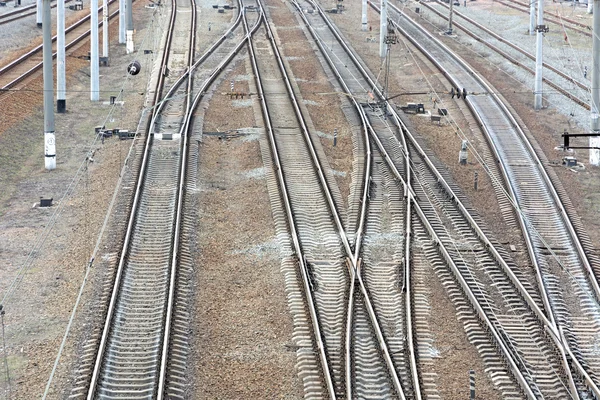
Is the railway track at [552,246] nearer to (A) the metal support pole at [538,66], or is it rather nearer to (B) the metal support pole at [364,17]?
(A) the metal support pole at [538,66]

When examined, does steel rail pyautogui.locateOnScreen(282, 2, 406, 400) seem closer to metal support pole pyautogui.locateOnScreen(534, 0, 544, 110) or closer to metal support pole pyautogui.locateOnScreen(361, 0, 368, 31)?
metal support pole pyautogui.locateOnScreen(534, 0, 544, 110)

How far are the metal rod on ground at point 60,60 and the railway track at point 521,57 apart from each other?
18219mm

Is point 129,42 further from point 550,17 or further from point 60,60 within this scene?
point 550,17

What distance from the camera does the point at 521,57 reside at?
152 feet

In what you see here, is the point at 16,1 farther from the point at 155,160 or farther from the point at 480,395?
the point at 480,395

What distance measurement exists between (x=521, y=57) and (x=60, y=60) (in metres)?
22.4

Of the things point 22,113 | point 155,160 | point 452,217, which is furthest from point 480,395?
point 22,113

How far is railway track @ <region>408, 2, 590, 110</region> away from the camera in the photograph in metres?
38.2

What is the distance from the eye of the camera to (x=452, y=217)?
22.9 m

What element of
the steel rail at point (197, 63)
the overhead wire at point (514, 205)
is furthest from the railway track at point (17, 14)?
the overhead wire at point (514, 205)

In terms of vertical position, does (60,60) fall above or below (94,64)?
above

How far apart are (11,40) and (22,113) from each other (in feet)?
55.6

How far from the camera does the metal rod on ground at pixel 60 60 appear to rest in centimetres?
3344

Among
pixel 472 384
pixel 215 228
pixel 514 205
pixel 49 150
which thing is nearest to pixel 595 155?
pixel 514 205
